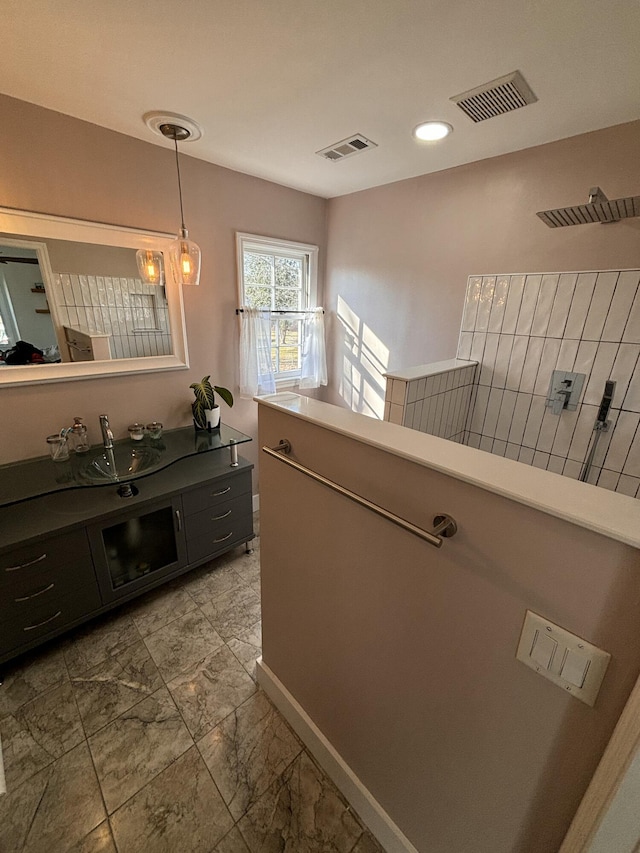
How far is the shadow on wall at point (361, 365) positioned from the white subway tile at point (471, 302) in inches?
23.7

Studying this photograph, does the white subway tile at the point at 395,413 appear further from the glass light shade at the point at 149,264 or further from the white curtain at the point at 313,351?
the glass light shade at the point at 149,264

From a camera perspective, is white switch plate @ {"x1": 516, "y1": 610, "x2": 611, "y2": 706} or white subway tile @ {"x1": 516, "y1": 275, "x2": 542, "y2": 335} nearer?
white switch plate @ {"x1": 516, "y1": 610, "x2": 611, "y2": 706}

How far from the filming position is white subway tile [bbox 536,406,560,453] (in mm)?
1863

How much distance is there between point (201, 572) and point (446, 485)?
198 cm

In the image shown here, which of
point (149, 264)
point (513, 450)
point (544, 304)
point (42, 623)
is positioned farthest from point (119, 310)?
point (513, 450)

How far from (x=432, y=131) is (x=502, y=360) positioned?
1.20 m

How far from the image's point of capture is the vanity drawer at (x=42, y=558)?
1410 millimetres

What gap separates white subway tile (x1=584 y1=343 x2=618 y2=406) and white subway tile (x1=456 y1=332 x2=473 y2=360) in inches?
24.9

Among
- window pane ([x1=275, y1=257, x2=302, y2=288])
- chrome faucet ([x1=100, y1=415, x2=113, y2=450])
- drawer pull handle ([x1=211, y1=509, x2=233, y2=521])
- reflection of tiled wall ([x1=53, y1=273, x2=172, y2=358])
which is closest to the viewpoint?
reflection of tiled wall ([x1=53, y1=273, x2=172, y2=358])

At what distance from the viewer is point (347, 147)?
5.81ft

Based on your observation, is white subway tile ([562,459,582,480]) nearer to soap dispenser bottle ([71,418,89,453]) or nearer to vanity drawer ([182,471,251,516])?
vanity drawer ([182,471,251,516])

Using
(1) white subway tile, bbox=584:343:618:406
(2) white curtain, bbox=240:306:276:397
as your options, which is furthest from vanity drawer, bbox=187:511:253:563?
(1) white subway tile, bbox=584:343:618:406

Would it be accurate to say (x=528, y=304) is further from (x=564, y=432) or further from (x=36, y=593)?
(x=36, y=593)

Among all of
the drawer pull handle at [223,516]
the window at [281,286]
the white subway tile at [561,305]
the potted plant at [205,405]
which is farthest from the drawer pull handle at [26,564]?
the white subway tile at [561,305]
